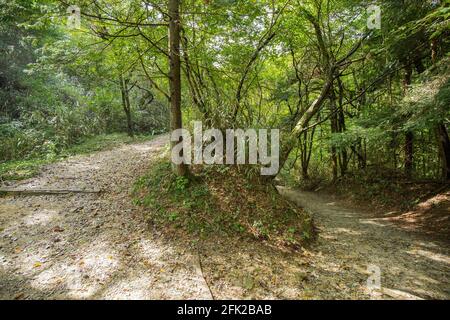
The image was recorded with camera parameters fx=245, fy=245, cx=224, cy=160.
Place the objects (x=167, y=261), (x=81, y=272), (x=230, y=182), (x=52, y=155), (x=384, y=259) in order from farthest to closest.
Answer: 1. (x=52, y=155)
2. (x=230, y=182)
3. (x=384, y=259)
4. (x=167, y=261)
5. (x=81, y=272)

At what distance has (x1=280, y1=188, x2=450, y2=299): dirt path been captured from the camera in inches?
125

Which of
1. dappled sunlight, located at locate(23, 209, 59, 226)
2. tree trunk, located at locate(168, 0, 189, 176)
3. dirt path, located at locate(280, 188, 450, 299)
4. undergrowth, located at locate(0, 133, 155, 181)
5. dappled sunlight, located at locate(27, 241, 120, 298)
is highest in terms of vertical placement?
tree trunk, located at locate(168, 0, 189, 176)

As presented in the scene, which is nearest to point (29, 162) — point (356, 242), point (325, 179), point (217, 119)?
point (217, 119)

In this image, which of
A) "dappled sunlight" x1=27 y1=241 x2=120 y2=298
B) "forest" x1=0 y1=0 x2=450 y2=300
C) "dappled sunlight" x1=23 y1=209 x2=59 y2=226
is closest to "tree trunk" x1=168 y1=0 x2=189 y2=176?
"forest" x1=0 y1=0 x2=450 y2=300

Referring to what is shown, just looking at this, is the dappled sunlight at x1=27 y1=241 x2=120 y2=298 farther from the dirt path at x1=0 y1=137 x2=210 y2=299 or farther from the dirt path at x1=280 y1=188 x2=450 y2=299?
the dirt path at x1=280 y1=188 x2=450 y2=299

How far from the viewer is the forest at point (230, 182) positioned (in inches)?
132

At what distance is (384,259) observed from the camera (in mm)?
3990

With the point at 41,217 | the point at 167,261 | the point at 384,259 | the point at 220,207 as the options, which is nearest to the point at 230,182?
the point at 220,207

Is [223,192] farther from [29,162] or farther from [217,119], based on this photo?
[29,162]

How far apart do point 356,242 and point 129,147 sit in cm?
955
